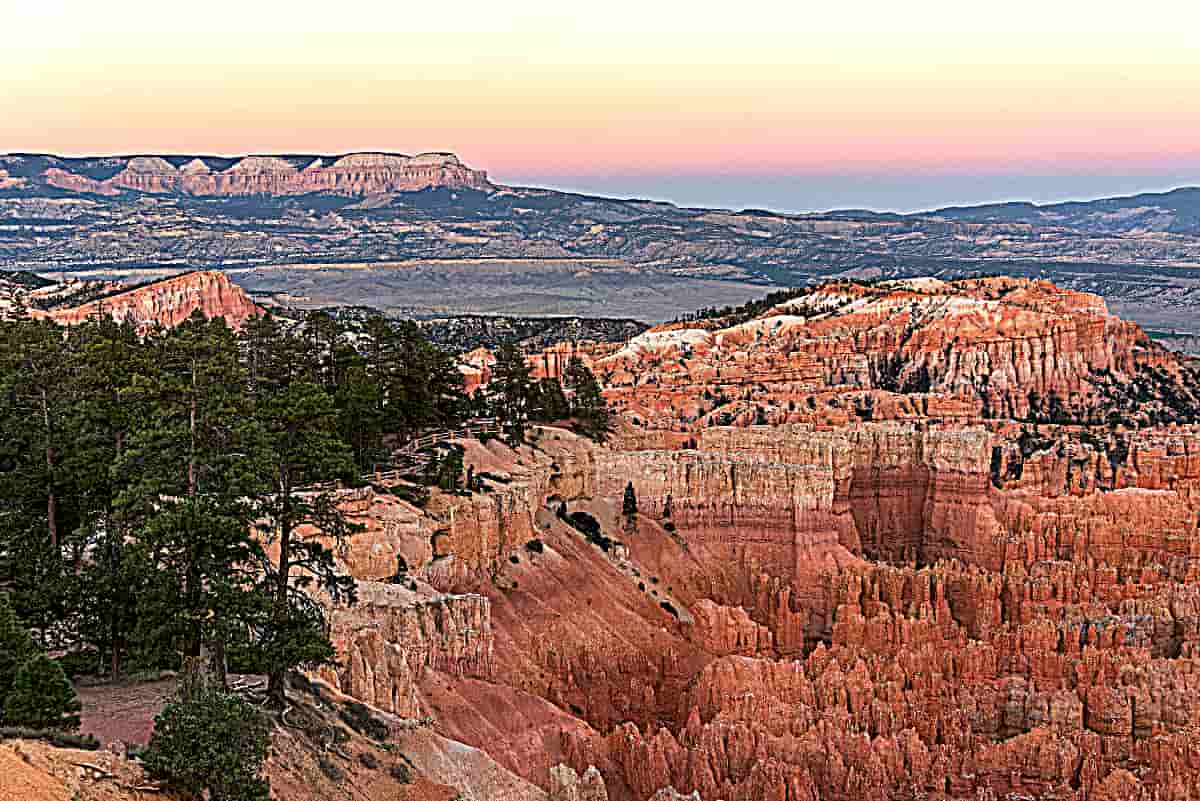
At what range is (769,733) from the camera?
35.9 metres

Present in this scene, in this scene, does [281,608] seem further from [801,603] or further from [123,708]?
[801,603]

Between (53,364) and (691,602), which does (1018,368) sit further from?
(53,364)

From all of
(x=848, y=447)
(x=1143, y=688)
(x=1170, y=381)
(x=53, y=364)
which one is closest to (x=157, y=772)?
(x=53, y=364)

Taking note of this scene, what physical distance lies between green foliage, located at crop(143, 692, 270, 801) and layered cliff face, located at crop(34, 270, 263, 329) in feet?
311

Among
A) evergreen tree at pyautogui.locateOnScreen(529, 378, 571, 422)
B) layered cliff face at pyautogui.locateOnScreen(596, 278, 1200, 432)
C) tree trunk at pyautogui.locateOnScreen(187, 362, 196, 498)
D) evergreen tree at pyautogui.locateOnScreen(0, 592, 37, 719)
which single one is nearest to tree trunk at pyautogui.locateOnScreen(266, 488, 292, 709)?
tree trunk at pyautogui.locateOnScreen(187, 362, 196, 498)

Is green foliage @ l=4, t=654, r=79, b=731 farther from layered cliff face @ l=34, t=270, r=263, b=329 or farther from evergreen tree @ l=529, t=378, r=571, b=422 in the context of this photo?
layered cliff face @ l=34, t=270, r=263, b=329

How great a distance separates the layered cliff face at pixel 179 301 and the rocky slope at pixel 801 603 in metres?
48.1

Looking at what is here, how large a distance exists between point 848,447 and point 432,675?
3585 centimetres

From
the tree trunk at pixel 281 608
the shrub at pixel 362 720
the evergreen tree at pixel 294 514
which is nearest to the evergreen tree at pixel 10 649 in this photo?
the evergreen tree at pixel 294 514

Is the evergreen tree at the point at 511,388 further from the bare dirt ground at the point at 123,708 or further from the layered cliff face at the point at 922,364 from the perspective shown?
the bare dirt ground at the point at 123,708

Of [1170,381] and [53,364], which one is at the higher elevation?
[53,364]

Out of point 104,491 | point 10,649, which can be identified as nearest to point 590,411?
point 104,491

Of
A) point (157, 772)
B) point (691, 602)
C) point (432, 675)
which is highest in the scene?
point (157, 772)

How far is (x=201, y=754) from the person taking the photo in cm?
1870
